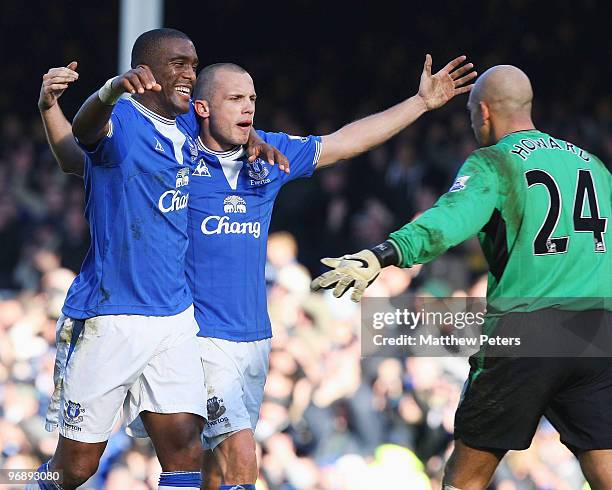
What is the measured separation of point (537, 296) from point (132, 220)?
1685mm

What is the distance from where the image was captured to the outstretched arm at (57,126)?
471 centimetres

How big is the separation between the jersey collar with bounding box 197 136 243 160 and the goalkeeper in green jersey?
1069mm

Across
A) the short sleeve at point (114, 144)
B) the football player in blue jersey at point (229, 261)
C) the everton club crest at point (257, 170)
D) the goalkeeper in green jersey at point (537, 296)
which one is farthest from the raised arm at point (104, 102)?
the goalkeeper in green jersey at point (537, 296)

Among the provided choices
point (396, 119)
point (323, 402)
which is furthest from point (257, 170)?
point (323, 402)

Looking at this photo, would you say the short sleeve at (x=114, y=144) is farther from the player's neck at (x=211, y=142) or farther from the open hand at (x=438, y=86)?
the open hand at (x=438, y=86)

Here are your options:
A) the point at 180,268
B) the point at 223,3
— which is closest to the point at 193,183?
the point at 180,268

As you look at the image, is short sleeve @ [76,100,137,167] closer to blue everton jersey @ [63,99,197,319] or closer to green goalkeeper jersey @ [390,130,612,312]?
blue everton jersey @ [63,99,197,319]

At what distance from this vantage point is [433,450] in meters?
7.58

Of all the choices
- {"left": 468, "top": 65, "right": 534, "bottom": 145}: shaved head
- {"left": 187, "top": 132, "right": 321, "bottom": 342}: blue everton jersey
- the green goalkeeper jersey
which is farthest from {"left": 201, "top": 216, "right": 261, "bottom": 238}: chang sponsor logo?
{"left": 468, "top": 65, "right": 534, "bottom": 145}: shaved head

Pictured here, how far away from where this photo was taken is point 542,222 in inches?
192

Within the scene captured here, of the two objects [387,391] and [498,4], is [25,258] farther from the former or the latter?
[498,4]

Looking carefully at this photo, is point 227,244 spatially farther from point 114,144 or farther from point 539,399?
point 539,399

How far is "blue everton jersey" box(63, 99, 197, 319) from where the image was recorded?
15.9 ft

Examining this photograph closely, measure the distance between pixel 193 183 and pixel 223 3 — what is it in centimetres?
896
